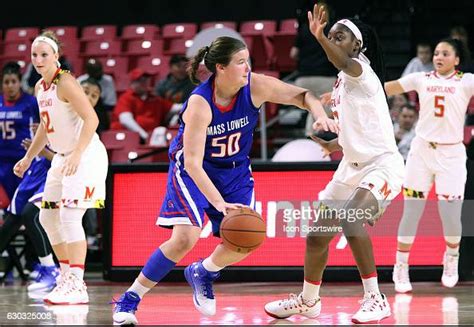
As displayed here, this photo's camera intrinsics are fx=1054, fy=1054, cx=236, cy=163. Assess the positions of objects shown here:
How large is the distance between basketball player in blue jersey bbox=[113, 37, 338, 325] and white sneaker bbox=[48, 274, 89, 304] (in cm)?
156

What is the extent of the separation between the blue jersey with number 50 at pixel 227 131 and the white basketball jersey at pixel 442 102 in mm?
2782

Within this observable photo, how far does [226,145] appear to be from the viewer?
21.2 feet

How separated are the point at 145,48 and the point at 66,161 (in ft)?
27.6

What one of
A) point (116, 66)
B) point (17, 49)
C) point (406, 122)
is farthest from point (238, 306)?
point (17, 49)

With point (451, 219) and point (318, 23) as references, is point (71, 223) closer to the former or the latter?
point (318, 23)

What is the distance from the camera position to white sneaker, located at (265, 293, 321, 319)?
682 cm

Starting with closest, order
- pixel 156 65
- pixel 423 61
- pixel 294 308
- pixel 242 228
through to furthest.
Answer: pixel 242 228 < pixel 294 308 < pixel 423 61 < pixel 156 65

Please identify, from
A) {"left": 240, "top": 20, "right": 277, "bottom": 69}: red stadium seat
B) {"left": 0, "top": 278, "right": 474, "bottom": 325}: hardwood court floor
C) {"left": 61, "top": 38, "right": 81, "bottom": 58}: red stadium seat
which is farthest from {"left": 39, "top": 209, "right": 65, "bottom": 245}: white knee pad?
{"left": 61, "top": 38, "right": 81, "bottom": 58}: red stadium seat

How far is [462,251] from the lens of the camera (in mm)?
9586

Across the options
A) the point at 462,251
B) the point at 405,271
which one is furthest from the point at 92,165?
the point at 462,251

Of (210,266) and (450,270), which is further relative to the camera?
(450,270)

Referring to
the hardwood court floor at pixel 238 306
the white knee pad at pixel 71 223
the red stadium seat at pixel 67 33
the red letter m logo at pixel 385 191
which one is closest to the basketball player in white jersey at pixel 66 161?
the white knee pad at pixel 71 223

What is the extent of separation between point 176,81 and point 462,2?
200 inches

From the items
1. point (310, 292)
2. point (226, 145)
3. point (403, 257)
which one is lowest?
point (403, 257)
